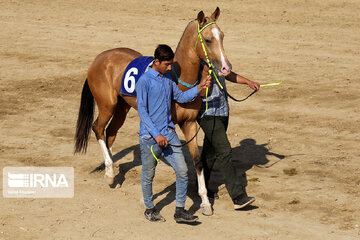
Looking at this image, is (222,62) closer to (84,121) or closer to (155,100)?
(155,100)

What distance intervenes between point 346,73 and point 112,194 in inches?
321

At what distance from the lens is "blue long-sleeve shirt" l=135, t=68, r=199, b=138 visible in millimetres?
7320

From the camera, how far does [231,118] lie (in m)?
12.5

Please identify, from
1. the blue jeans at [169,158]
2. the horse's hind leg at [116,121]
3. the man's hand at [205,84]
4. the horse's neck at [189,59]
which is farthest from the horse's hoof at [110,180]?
the man's hand at [205,84]

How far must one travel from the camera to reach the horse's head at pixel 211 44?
7.56 m

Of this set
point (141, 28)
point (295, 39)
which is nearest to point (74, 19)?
point (141, 28)

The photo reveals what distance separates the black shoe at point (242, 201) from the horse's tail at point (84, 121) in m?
2.87

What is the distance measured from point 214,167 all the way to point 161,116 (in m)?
2.74

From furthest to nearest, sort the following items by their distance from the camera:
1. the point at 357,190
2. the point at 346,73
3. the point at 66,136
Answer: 1. the point at 346,73
2. the point at 66,136
3. the point at 357,190

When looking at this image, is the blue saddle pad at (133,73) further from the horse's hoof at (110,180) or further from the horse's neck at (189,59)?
the horse's hoof at (110,180)

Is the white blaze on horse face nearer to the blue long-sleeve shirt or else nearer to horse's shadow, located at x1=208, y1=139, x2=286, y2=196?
the blue long-sleeve shirt

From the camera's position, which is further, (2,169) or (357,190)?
(2,169)

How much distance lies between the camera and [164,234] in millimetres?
7594

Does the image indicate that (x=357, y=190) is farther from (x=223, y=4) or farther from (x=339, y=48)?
(x=223, y=4)
